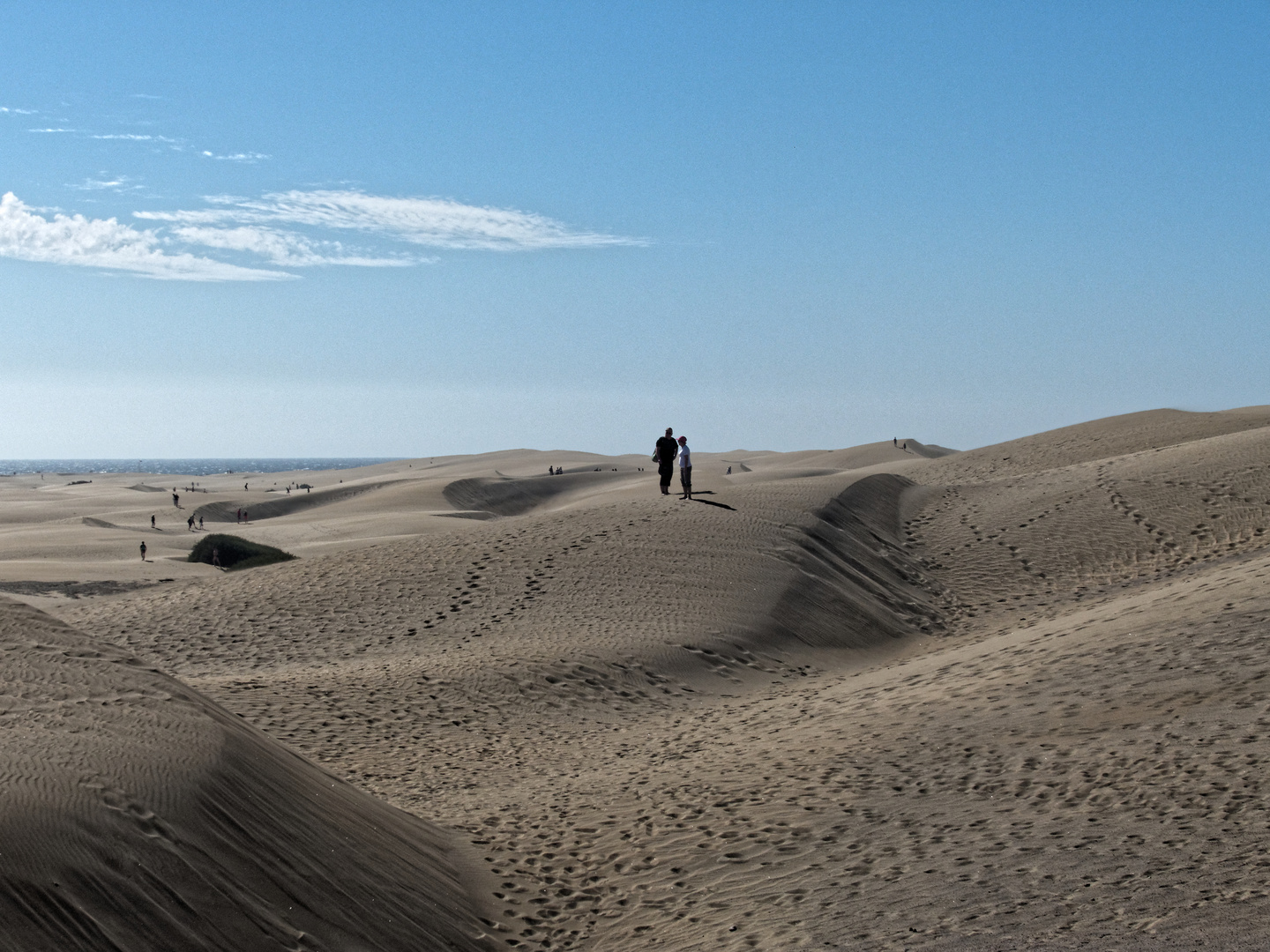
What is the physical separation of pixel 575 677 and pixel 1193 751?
8366 millimetres

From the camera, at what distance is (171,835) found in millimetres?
6020

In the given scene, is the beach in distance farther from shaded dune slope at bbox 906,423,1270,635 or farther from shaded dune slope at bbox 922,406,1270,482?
shaded dune slope at bbox 922,406,1270,482

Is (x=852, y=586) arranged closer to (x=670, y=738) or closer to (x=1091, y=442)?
(x=670, y=738)

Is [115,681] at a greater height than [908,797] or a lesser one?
greater

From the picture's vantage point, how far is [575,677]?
1523 centimetres

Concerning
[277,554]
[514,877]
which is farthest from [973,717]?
[277,554]

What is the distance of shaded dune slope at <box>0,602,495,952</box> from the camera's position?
527cm

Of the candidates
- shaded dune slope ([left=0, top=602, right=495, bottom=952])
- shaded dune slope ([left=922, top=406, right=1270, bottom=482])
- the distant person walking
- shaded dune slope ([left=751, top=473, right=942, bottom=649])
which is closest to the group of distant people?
the distant person walking

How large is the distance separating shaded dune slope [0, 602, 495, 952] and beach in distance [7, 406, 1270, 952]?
0.02 meters

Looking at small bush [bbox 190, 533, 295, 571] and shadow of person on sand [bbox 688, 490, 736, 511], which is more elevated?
shadow of person on sand [bbox 688, 490, 736, 511]

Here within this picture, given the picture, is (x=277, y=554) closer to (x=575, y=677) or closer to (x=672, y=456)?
(x=672, y=456)

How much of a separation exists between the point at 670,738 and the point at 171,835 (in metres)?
7.70

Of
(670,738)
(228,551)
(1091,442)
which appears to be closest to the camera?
(670,738)

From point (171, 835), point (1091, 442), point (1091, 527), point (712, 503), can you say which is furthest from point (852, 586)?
point (1091, 442)
